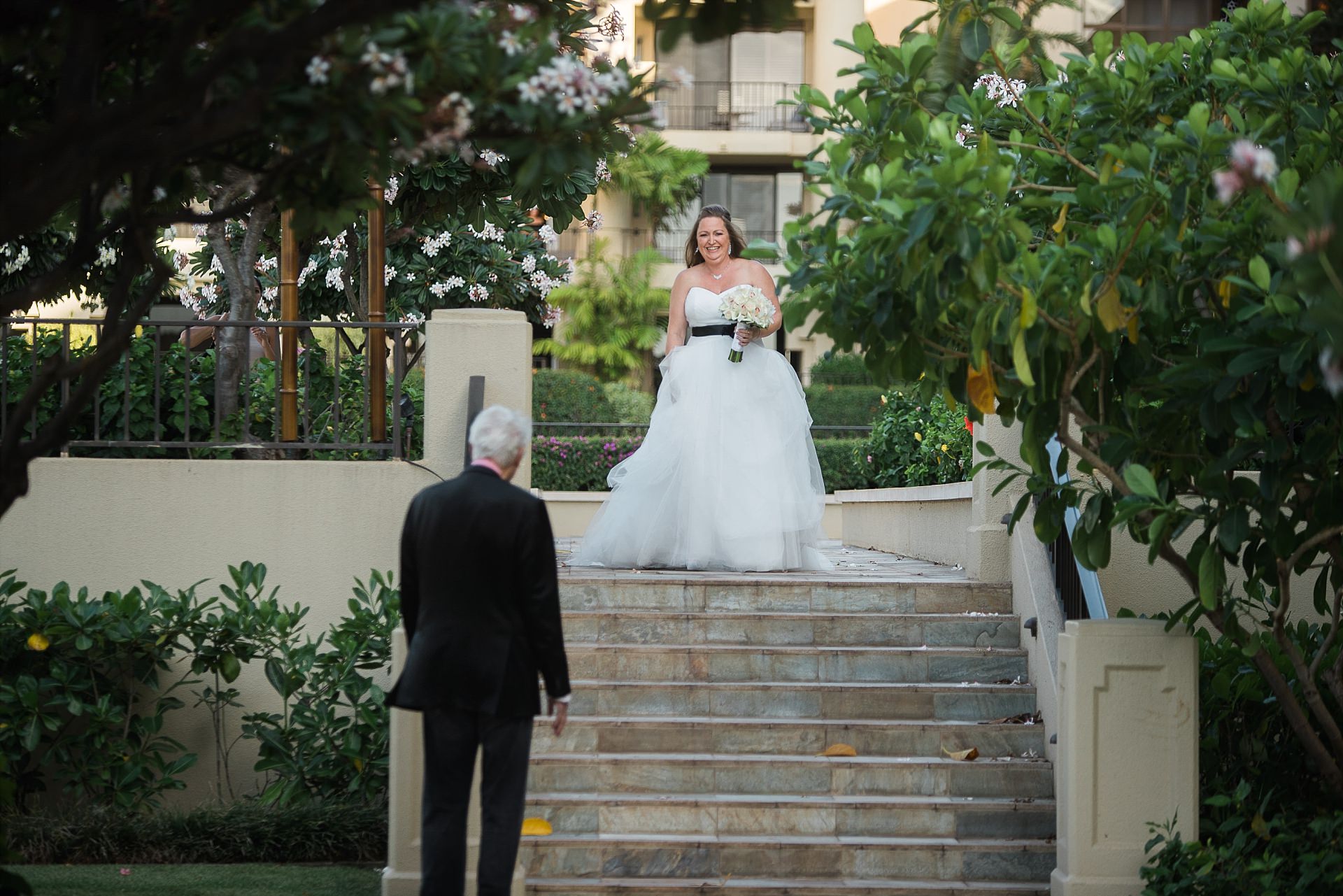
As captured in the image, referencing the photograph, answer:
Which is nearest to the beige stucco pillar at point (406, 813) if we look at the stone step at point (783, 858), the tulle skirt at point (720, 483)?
the stone step at point (783, 858)

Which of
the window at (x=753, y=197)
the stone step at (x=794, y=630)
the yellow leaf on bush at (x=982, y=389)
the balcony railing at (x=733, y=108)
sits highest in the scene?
the balcony railing at (x=733, y=108)

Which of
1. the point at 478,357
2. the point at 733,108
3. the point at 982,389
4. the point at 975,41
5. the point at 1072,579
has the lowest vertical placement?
the point at 1072,579

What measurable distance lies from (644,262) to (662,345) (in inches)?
79.5

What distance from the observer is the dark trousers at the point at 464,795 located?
4.95 metres

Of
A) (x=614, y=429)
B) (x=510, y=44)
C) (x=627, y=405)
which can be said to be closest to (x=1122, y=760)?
(x=510, y=44)

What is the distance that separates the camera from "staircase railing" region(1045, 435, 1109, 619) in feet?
22.0

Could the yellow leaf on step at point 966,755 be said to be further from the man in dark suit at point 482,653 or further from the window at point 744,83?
the window at point 744,83

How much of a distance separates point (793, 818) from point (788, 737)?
57 centimetres

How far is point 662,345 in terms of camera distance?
32750mm

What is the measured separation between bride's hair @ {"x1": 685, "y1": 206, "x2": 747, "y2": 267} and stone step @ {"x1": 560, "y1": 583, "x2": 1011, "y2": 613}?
2615mm

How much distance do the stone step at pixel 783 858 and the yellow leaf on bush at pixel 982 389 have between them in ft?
6.88

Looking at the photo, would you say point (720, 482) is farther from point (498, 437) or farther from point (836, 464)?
point (836, 464)

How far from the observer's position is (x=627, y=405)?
25.5 meters

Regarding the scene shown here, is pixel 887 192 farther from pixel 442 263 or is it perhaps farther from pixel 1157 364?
pixel 442 263
